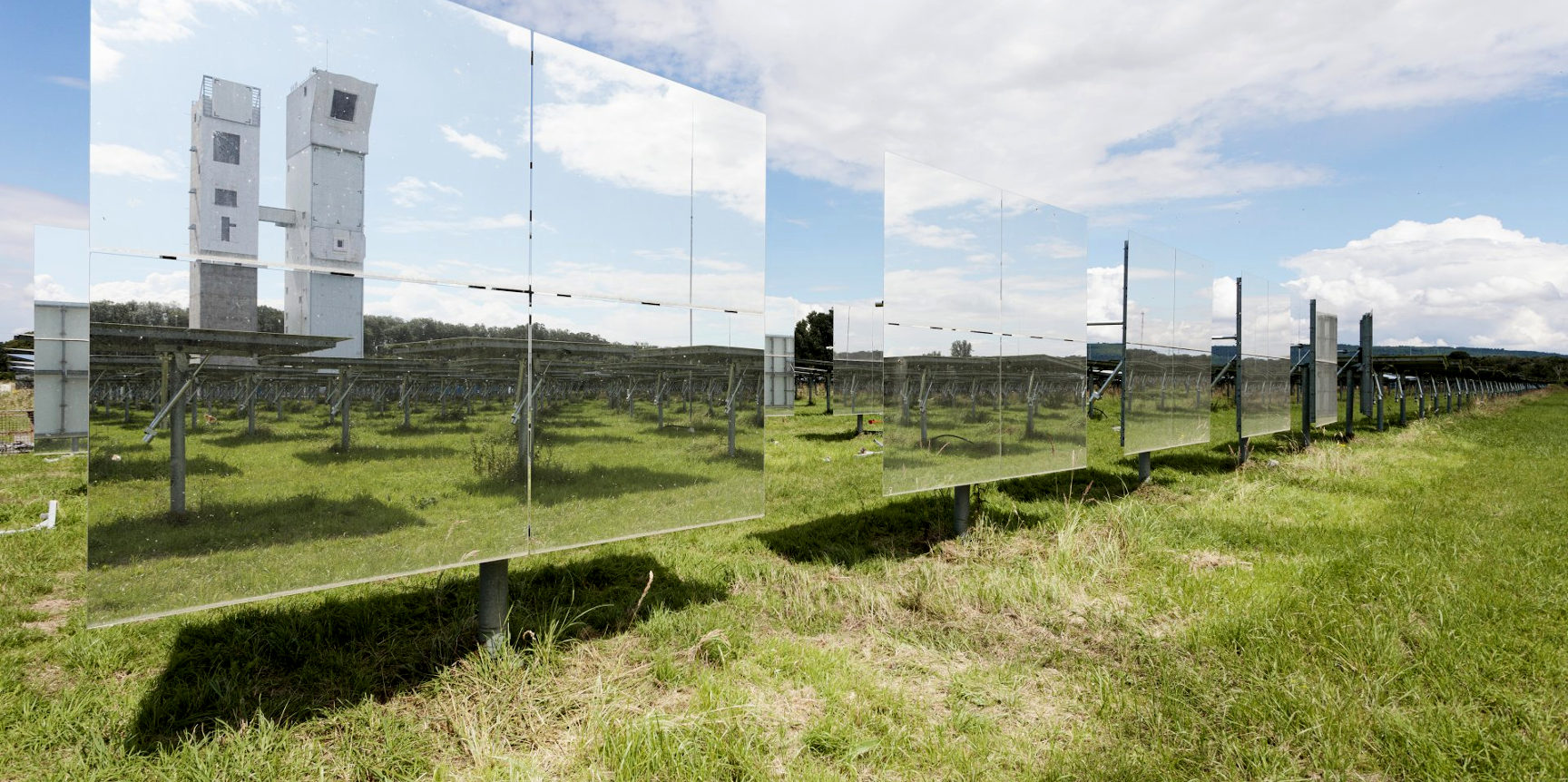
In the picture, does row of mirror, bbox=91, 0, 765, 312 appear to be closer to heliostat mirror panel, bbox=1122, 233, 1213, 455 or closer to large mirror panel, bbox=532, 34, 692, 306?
large mirror panel, bbox=532, 34, 692, 306

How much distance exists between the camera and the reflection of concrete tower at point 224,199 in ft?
11.6

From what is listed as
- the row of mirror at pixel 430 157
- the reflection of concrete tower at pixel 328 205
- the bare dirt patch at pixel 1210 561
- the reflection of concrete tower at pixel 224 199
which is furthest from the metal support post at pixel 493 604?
the bare dirt patch at pixel 1210 561

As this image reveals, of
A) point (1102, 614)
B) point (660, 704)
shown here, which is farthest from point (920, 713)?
point (1102, 614)

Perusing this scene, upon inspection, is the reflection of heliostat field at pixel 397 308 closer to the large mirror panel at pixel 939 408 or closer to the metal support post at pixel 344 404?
the metal support post at pixel 344 404

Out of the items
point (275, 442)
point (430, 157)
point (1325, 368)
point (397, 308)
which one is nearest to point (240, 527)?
point (275, 442)

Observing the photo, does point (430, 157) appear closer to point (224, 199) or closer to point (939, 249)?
point (224, 199)

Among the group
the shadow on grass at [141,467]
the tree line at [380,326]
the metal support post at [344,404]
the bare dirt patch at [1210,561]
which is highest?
the tree line at [380,326]

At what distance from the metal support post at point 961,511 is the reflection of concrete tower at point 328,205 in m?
5.93

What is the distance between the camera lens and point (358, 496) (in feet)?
13.2

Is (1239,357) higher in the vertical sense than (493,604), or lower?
higher

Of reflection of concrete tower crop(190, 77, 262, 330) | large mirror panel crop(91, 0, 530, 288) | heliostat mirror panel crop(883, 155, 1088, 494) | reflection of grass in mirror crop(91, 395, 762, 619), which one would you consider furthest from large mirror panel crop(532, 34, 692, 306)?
heliostat mirror panel crop(883, 155, 1088, 494)

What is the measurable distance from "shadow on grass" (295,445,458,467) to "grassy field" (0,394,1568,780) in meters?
1.41

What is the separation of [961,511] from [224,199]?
680 cm

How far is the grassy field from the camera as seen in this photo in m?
3.82
